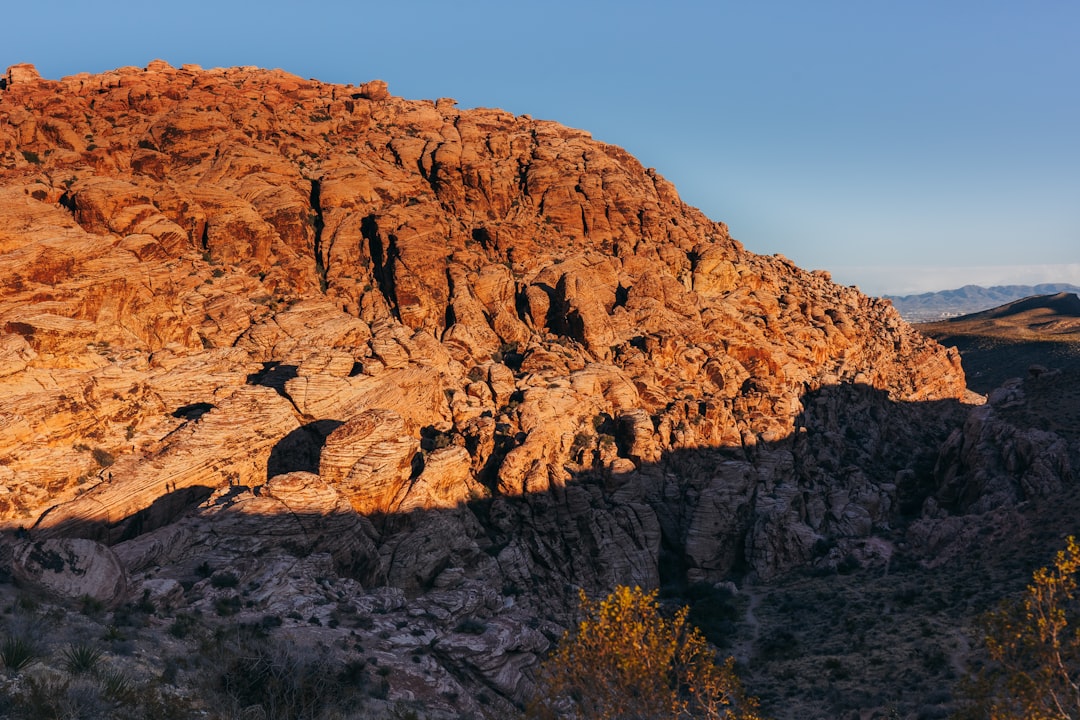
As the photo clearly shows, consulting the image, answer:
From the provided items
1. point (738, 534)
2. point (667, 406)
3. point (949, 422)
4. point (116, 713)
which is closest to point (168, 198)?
point (667, 406)

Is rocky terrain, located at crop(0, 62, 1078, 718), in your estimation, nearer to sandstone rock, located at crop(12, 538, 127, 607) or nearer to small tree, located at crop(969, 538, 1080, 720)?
sandstone rock, located at crop(12, 538, 127, 607)

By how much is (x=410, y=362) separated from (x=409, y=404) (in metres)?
3.63

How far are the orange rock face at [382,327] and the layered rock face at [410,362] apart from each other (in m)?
0.22

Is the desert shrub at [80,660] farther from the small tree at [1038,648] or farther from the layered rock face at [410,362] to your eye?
the small tree at [1038,648]

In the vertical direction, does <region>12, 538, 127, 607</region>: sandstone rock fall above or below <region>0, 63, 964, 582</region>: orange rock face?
below

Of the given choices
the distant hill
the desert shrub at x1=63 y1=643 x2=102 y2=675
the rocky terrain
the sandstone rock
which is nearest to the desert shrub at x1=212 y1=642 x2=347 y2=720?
the rocky terrain

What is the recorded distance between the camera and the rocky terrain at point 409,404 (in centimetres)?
2645

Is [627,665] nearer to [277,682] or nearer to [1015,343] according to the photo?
[277,682]

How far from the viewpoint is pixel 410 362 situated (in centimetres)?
4341

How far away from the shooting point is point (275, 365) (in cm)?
4288

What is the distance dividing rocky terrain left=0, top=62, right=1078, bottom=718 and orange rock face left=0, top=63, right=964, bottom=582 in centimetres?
26

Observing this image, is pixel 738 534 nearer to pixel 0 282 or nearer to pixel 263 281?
pixel 263 281

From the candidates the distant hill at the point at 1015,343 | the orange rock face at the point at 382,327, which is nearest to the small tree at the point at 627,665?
the orange rock face at the point at 382,327

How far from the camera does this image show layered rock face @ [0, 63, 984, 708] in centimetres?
3191
